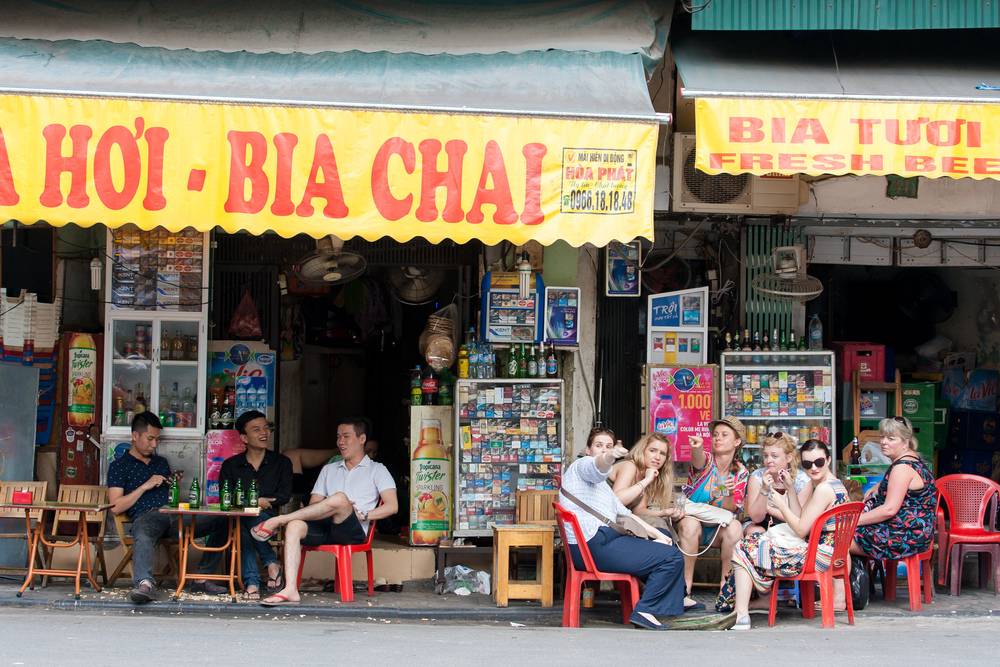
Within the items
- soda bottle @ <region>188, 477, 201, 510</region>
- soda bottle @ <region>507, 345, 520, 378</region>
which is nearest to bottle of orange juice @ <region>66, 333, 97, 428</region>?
soda bottle @ <region>188, 477, 201, 510</region>

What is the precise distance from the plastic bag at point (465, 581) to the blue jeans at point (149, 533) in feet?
5.86

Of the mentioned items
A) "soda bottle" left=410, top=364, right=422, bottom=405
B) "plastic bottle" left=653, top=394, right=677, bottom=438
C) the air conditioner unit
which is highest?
the air conditioner unit

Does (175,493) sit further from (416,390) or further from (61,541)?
(416,390)

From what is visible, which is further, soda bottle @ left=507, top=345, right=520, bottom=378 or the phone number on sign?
soda bottle @ left=507, top=345, right=520, bottom=378

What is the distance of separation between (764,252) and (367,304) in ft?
11.6

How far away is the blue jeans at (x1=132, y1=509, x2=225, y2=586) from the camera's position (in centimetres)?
852

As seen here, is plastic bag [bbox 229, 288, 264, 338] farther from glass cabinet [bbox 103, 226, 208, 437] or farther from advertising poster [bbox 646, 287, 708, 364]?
advertising poster [bbox 646, 287, 708, 364]

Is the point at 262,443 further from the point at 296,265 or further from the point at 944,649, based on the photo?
the point at 944,649

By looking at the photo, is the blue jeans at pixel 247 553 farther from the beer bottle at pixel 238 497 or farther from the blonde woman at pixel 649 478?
the blonde woman at pixel 649 478

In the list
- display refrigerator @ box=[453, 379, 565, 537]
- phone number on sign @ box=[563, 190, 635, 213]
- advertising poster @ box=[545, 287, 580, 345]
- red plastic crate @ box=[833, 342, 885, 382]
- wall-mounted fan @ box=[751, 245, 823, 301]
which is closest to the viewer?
phone number on sign @ box=[563, 190, 635, 213]

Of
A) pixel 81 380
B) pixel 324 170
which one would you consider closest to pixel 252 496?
pixel 81 380

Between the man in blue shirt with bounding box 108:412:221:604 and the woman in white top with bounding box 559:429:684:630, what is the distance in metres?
2.84

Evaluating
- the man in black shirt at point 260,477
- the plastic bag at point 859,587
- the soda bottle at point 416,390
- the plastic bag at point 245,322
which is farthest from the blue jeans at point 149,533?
the plastic bag at point 859,587

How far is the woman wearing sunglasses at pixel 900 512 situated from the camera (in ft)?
27.5
